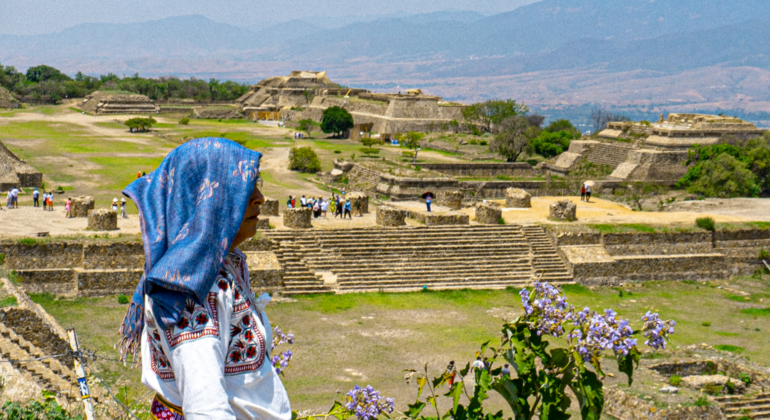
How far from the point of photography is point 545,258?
76.2 ft

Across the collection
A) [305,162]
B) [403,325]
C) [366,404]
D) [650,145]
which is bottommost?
[403,325]

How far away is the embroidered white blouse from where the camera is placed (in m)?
3.04

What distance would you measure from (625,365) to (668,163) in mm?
36242

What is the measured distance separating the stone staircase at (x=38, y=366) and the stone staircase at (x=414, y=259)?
842 centimetres

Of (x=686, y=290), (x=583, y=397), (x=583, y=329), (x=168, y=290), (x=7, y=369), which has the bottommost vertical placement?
(x=686, y=290)

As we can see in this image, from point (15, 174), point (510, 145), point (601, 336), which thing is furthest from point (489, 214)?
point (510, 145)

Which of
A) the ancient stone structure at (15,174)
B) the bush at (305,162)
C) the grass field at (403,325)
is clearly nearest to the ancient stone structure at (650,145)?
the bush at (305,162)

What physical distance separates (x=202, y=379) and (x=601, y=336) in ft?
9.94

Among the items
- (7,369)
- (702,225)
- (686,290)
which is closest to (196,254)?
(7,369)

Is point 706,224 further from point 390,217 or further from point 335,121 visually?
point 335,121

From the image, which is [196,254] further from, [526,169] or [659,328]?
[526,169]

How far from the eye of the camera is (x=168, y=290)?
10.4 ft

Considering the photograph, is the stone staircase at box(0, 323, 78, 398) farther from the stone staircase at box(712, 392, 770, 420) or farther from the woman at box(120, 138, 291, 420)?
the stone staircase at box(712, 392, 770, 420)

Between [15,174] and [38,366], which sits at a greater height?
[38,366]
